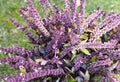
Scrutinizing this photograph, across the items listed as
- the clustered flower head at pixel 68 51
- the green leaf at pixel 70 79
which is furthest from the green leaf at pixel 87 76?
the green leaf at pixel 70 79

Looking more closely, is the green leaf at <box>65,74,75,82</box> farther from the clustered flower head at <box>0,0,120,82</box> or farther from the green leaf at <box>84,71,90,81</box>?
the green leaf at <box>84,71,90,81</box>

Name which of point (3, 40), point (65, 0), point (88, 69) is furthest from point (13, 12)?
Result: point (88, 69)

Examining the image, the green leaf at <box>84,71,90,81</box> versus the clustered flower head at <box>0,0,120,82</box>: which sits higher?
the clustered flower head at <box>0,0,120,82</box>

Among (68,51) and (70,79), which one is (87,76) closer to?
(70,79)

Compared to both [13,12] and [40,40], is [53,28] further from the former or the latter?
[13,12]

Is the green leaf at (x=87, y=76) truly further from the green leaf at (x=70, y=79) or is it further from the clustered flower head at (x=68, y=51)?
the green leaf at (x=70, y=79)

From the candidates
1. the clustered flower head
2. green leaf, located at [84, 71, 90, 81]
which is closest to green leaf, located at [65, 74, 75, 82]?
the clustered flower head

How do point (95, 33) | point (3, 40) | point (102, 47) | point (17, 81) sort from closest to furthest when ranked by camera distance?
point (17, 81), point (102, 47), point (95, 33), point (3, 40)

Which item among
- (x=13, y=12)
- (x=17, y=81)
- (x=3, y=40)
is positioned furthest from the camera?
(x=13, y=12)
